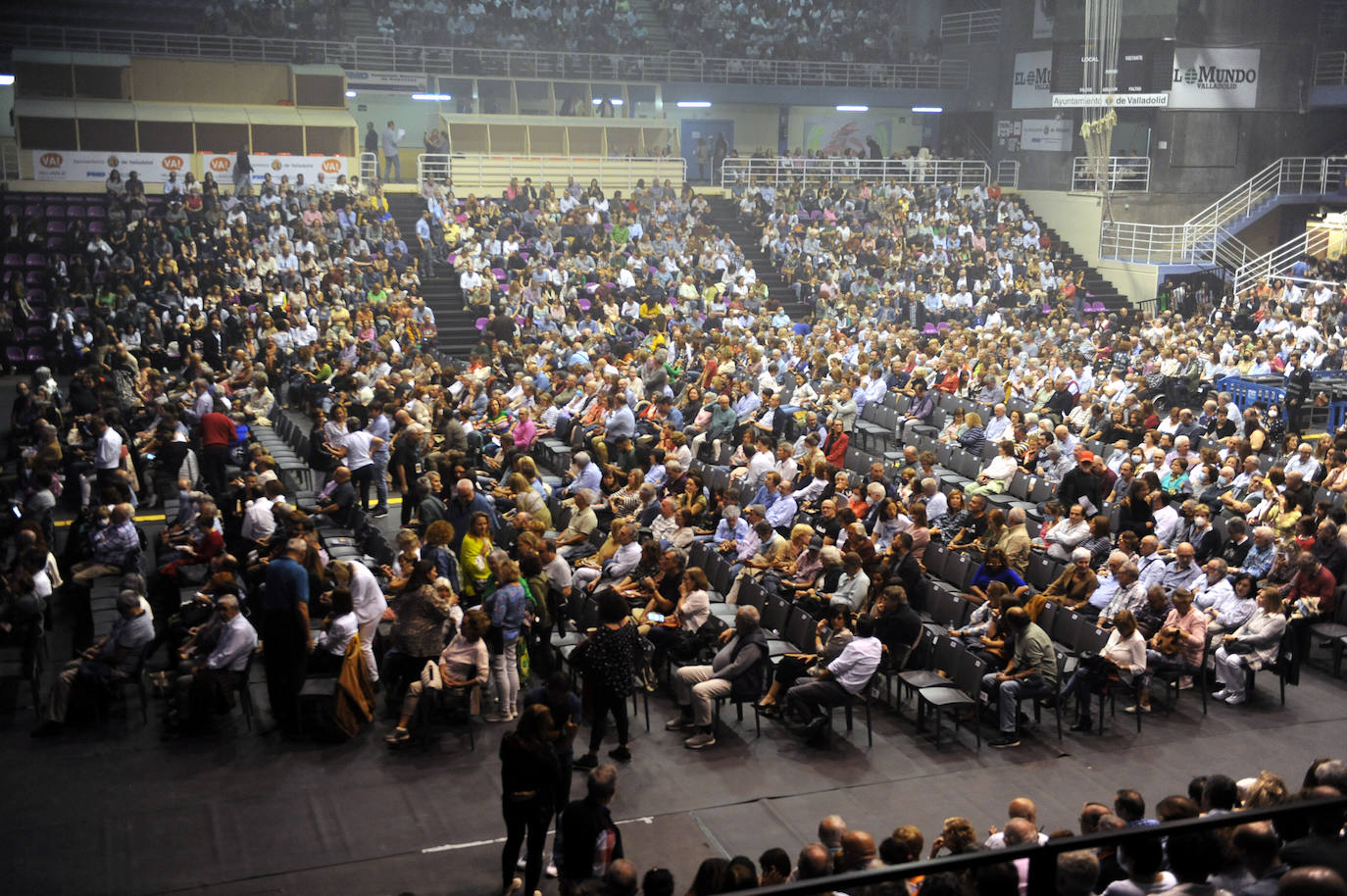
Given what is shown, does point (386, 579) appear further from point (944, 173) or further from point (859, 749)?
point (944, 173)

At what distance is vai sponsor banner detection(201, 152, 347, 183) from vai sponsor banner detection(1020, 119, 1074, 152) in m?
18.3

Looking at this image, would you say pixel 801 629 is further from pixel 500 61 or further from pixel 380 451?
pixel 500 61

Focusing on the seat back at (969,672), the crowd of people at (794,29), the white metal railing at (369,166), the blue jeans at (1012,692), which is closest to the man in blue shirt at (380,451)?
the seat back at (969,672)

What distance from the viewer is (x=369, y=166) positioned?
3141 cm

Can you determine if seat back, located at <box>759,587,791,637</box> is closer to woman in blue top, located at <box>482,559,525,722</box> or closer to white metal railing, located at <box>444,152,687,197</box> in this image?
woman in blue top, located at <box>482,559,525,722</box>

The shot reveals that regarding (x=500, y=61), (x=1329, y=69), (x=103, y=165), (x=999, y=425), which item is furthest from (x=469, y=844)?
(x=1329, y=69)

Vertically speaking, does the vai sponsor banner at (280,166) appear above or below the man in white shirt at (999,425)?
→ above

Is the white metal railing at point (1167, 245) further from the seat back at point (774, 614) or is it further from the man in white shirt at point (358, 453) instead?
the seat back at point (774, 614)

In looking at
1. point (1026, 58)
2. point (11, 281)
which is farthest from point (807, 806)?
point (1026, 58)

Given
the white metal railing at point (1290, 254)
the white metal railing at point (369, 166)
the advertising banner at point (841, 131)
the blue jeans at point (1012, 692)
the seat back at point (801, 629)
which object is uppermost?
the advertising banner at point (841, 131)

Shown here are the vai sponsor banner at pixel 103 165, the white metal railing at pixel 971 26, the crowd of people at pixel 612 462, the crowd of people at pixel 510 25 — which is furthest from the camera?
the white metal railing at pixel 971 26

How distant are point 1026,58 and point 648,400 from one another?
21864mm

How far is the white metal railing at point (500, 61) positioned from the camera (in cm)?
2914

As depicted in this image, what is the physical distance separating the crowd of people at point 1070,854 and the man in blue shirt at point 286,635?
2.73 metres
